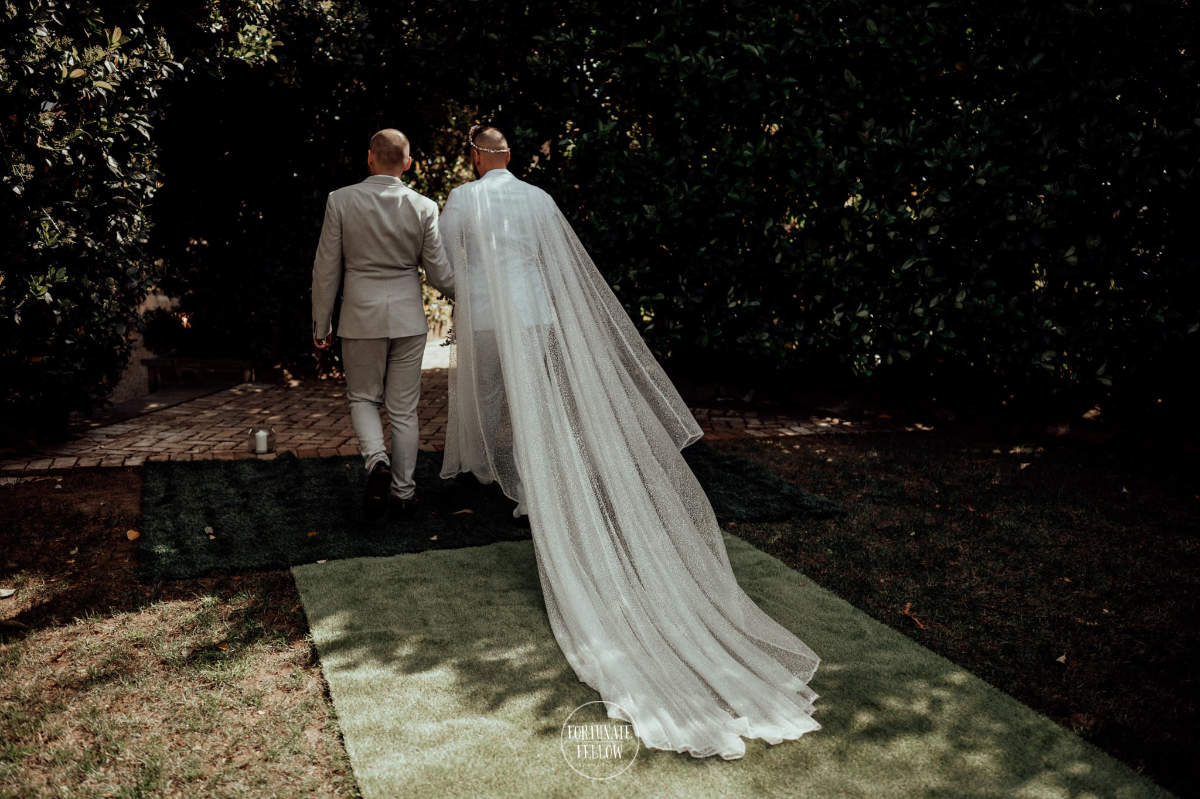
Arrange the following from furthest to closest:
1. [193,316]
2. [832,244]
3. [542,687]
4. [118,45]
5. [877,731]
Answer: [193,316] < [832,244] < [118,45] < [542,687] < [877,731]

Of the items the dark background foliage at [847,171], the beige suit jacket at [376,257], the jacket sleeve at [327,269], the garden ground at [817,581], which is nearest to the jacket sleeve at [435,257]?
the beige suit jacket at [376,257]

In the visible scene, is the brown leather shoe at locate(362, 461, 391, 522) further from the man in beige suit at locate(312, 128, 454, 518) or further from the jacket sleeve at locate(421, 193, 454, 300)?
A: the jacket sleeve at locate(421, 193, 454, 300)

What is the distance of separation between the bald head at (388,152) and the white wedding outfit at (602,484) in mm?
356

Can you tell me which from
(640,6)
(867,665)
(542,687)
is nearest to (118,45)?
(640,6)

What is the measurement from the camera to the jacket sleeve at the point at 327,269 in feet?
15.0

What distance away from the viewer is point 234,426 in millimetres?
7191

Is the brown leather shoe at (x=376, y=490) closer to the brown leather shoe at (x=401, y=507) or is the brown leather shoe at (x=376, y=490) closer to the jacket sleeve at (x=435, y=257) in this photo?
the brown leather shoe at (x=401, y=507)

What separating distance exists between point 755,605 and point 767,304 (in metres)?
4.01

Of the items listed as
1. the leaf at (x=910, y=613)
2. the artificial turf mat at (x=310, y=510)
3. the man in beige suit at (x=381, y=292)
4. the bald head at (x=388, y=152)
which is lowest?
the leaf at (x=910, y=613)

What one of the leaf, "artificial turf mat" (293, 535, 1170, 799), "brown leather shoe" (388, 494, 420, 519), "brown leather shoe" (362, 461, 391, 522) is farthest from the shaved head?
the leaf

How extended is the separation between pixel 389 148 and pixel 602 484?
2260 millimetres

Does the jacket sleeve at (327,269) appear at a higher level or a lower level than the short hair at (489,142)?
lower

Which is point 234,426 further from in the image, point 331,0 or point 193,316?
point 331,0

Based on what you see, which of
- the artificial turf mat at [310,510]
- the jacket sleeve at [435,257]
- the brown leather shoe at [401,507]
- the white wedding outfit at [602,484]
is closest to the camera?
the white wedding outfit at [602,484]
